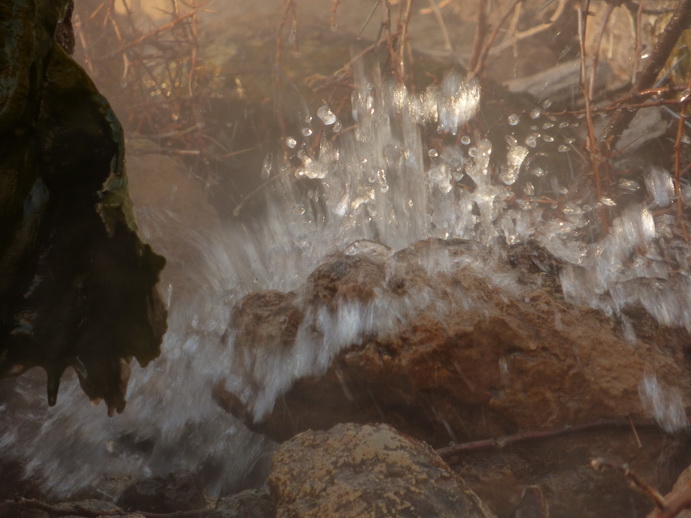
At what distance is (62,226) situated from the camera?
56.8 inches

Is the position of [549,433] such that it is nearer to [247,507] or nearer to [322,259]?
[247,507]

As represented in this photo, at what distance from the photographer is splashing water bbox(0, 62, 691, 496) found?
2404mm

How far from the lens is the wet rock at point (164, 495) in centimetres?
211

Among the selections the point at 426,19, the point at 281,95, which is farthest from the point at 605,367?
the point at 426,19

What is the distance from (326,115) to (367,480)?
14.1 feet

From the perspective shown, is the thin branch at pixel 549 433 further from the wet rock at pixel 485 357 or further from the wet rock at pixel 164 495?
the wet rock at pixel 164 495

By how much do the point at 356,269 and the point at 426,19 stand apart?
19.2 feet

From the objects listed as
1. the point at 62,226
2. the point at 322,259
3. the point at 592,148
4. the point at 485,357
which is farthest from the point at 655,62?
the point at 62,226

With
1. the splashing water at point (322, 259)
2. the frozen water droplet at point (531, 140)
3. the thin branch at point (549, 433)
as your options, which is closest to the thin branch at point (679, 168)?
the splashing water at point (322, 259)

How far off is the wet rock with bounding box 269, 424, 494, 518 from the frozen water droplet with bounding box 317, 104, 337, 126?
397 centimetres

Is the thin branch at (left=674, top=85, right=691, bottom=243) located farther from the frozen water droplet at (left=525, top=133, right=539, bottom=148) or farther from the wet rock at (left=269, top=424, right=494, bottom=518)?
the wet rock at (left=269, top=424, right=494, bottom=518)

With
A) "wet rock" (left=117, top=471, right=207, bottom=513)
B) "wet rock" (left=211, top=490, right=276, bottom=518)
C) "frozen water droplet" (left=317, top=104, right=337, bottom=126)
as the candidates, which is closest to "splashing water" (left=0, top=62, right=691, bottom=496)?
"frozen water droplet" (left=317, top=104, right=337, bottom=126)

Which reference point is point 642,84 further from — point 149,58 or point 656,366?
point 149,58

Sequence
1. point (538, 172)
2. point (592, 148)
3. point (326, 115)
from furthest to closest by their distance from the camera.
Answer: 1. point (326, 115)
2. point (538, 172)
3. point (592, 148)
